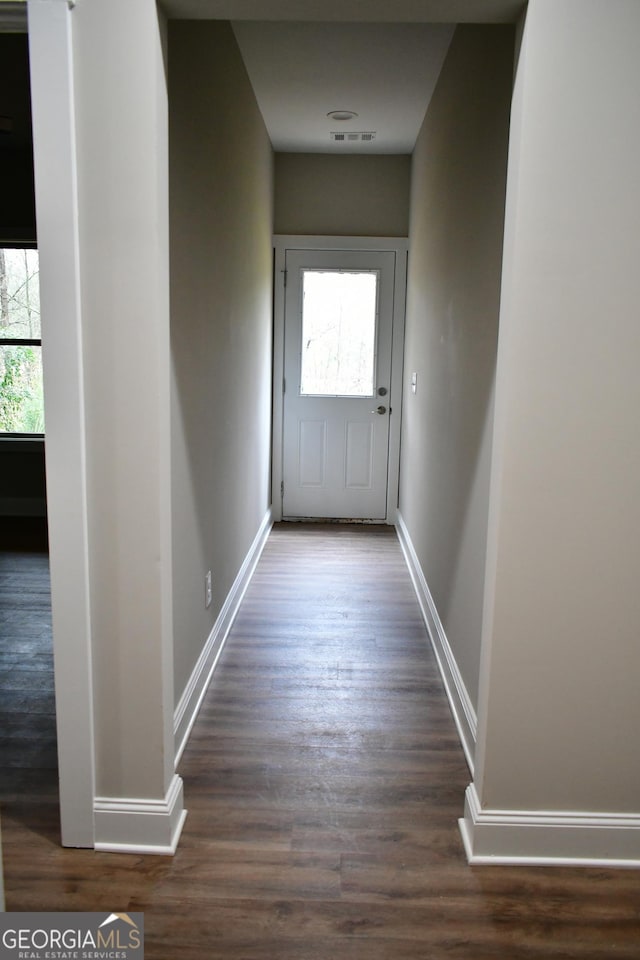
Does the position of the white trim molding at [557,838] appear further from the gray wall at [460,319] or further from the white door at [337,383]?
the white door at [337,383]

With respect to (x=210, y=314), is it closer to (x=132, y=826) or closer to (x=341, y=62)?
(x=341, y=62)

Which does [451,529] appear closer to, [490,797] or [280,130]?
[490,797]

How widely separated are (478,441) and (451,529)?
636 millimetres

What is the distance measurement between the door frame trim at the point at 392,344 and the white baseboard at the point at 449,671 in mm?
1332

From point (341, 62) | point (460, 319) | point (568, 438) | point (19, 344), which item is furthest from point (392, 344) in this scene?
point (568, 438)

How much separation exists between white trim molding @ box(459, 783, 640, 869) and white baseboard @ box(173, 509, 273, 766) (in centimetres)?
95

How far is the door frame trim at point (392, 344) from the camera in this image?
5.43 metres

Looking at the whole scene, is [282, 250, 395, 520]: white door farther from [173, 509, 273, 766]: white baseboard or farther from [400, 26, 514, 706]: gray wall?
[173, 509, 273, 766]: white baseboard

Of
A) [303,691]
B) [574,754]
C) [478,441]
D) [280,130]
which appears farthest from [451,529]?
[280,130]

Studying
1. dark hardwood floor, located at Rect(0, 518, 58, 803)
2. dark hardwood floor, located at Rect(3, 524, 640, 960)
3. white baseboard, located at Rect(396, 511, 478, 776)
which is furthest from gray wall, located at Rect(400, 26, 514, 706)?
dark hardwood floor, located at Rect(0, 518, 58, 803)

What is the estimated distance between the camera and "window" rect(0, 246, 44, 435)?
547 centimetres

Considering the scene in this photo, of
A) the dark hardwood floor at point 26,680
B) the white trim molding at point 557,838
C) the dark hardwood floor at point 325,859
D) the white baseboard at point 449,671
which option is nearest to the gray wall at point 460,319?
the white baseboard at point 449,671

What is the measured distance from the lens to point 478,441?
8.23 ft

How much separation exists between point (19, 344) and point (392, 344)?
8.99 ft
